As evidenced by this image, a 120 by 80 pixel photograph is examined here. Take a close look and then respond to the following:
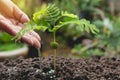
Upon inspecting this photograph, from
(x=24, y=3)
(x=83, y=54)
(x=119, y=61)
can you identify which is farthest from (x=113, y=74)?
(x=24, y=3)

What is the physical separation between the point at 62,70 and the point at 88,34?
2.34m

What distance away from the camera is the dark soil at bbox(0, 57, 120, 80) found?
4.05ft

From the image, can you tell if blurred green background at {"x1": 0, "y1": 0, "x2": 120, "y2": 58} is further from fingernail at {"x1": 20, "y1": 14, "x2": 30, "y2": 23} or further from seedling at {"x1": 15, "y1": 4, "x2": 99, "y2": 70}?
seedling at {"x1": 15, "y1": 4, "x2": 99, "y2": 70}

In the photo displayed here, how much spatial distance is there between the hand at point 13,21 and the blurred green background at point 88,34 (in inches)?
58.2

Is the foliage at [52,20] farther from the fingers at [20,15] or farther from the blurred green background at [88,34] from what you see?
the blurred green background at [88,34]

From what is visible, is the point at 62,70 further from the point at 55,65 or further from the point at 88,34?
the point at 88,34

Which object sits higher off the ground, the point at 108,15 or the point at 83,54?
the point at 108,15

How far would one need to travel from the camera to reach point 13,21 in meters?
1.38

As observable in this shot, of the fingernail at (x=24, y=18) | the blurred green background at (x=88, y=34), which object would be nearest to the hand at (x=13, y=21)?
the fingernail at (x=24, y=18)

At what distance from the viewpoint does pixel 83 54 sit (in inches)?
130

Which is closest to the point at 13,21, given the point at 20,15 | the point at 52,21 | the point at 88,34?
the point at 20,15

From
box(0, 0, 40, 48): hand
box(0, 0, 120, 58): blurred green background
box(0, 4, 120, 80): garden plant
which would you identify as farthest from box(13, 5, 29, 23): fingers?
box(0, 0, 120, 58): blurred green background

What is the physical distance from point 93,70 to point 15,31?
30 cm

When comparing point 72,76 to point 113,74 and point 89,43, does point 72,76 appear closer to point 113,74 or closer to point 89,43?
point 113,74
